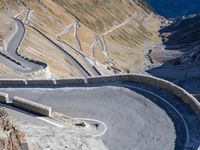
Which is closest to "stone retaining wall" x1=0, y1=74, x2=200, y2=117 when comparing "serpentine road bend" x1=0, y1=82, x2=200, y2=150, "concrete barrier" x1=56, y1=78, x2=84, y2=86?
"concrete barrier" x1=56, y1=78, x2=84, y2=86

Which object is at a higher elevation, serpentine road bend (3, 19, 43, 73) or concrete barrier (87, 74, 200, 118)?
serpentine road bend (3, 19, 43, 73)

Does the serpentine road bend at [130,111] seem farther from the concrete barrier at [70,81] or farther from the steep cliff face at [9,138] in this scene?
the steep cliff face at [9,138]

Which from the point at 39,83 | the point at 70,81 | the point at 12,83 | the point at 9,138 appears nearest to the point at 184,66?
the point at 70,81

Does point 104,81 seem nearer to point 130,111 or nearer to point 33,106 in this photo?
point 130,111

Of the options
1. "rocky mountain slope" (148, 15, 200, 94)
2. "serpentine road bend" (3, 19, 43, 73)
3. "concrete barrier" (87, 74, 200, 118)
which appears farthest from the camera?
"rocky mountain slope" (148, 15, 200, 94)

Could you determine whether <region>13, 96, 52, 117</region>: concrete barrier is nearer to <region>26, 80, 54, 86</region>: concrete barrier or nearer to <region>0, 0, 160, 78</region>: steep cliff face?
<region>26, 80, 54, 86</region>: concrete barrier

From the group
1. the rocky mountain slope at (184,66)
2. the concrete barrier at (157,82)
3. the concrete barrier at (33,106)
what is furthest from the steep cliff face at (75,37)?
the concrete barrier at (33,106)
